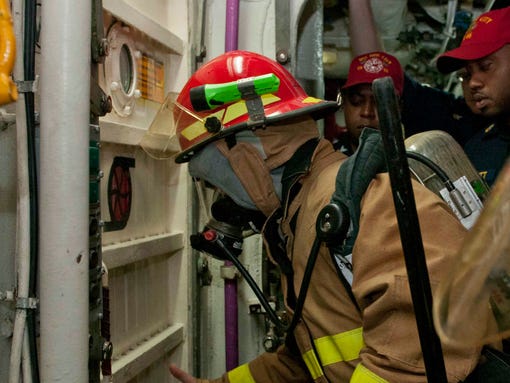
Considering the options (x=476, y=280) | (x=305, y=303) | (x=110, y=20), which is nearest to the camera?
(x=476, y=280)

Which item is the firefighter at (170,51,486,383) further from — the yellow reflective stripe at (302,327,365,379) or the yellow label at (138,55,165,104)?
the yellow label at (138,55,165,104)

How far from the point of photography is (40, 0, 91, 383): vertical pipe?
40.1 inches

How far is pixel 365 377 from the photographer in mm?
1169

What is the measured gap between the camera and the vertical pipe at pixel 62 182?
102 cm

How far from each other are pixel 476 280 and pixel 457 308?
4 centimetres

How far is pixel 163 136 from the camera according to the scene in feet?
6.22

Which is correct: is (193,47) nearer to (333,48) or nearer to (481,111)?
(481,111)

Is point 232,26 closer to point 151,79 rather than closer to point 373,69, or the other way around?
point 151,79

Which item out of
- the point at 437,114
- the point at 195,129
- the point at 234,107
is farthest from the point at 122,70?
the point at 437,114

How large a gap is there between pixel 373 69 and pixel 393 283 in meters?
1.99

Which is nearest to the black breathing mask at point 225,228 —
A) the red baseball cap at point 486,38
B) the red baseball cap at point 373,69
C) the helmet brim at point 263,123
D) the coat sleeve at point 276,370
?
the helmet brim at point 263,123

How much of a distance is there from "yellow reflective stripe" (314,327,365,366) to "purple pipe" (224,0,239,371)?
0.94m

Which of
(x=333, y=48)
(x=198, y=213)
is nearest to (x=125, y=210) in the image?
(x=198, y=213)

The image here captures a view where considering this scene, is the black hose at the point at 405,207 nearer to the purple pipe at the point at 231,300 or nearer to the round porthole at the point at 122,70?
the round porthole at the point at 122,70
